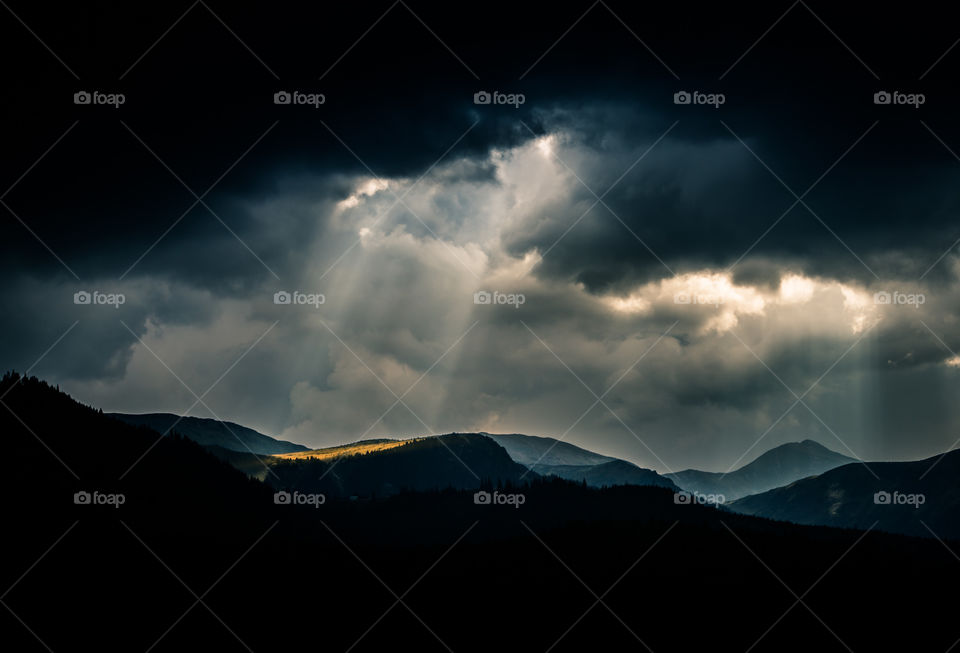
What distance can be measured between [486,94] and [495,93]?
1213 millimetres

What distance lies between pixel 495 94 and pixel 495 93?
1.90ft

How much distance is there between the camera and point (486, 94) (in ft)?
290

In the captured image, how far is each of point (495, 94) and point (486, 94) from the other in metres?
1.49

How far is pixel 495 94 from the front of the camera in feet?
287

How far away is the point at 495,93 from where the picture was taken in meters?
88.1
